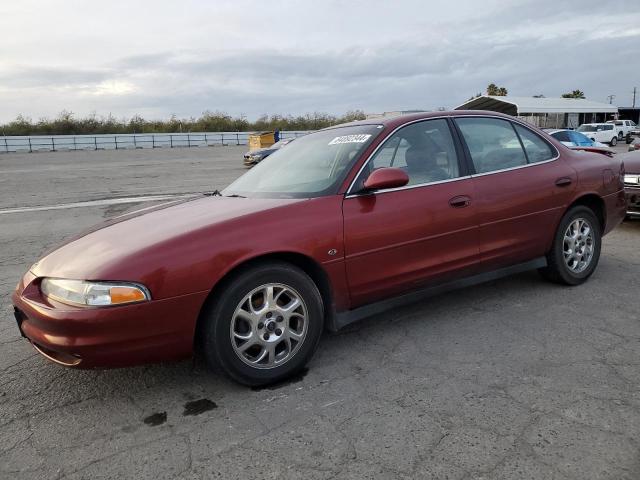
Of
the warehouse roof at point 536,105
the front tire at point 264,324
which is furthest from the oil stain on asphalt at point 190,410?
the warehouse roof at point 536,105

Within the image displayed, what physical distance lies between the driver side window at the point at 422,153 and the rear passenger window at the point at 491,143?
190 mm

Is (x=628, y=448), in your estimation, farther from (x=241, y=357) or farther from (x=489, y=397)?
(x=241, y=357)

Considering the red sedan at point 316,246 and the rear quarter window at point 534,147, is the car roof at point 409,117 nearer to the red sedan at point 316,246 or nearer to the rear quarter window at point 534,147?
the red sedan at point 316,246

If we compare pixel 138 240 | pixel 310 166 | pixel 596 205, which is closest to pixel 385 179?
pixel 310 166

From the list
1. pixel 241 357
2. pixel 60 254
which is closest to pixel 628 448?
pixel 241 357

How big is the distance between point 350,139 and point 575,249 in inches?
90.3

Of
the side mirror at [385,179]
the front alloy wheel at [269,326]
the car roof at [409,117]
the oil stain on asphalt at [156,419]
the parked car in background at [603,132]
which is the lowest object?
the oil stain on asphalt at [156,419]

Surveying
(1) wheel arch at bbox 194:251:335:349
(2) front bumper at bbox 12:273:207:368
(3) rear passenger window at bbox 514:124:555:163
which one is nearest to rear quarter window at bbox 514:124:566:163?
(3) rear passenger window at bbox 514:124:555:163

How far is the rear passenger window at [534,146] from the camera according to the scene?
4223 mm

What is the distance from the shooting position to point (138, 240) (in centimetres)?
287

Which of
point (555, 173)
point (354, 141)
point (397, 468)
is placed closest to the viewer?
point (397, 468)

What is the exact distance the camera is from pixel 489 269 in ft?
12.8

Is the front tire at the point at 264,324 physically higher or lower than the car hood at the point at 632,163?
lower

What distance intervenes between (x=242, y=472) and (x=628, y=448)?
1694mm
